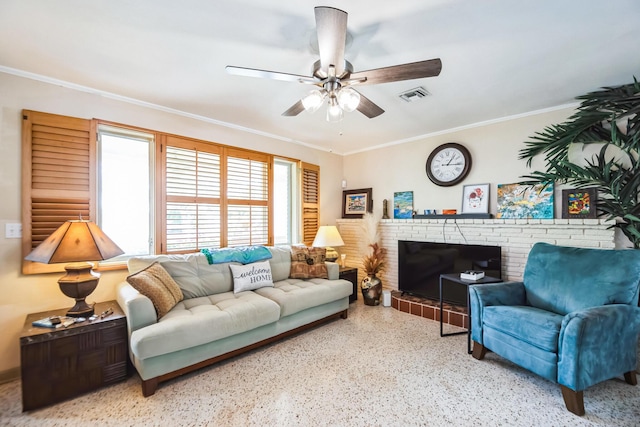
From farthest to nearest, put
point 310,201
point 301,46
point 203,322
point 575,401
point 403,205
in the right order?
1. point 310,201
2. point 403,205
3. point 203,322
4. point 301,46
5. point 575,401

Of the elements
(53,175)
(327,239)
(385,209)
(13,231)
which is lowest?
(327,239)

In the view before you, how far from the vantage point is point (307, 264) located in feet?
11.7

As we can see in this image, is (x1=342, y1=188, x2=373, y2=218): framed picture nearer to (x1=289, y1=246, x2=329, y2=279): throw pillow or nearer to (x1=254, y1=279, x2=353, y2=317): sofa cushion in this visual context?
(x1=289, y1=246, x2=329, y2=279): throw pillow

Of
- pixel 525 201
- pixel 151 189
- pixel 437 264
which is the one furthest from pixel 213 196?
pixel 525 201

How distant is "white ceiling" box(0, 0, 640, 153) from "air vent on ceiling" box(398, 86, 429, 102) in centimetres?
8

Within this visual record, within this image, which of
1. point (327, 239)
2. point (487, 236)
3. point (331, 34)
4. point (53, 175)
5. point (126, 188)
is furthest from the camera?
point (327, 239)

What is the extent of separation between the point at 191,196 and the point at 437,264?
10.4 feet

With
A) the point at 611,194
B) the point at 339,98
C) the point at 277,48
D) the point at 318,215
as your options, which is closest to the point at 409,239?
the point at 318,215

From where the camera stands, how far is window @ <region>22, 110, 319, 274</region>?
236 cm

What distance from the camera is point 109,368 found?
2.09m

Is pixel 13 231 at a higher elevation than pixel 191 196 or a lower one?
lower

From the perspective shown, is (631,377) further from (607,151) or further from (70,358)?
(70,358)

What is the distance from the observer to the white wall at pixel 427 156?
10.5 feet

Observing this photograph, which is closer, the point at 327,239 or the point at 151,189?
the point at 151,189
